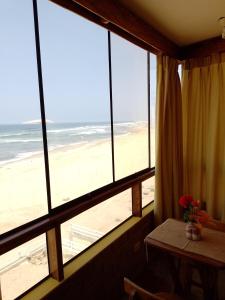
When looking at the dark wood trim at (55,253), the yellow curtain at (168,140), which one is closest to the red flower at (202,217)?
the yellow curtain at (168,140)

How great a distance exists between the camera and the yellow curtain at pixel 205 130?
267 centimetres

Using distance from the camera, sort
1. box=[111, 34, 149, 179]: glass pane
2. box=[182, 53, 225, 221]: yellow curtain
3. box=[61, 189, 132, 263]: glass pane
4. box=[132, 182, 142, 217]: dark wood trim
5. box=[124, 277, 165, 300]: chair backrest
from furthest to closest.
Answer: box=[182, 53, 225, 221]: yellow curtain → box=[132, 182, 142, 217]: dark wood trim → box=[111, 34, 149, 179]: glass pane → box=[61, 189, 132, 263]: glass pane → box=[124, 277, 165, 300]: chair backrest

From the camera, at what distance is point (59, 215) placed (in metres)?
1.48

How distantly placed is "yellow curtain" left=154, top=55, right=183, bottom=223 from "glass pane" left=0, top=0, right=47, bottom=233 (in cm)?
145

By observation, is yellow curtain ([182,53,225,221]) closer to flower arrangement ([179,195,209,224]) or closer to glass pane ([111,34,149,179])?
glass pane ([111,34,149,179])

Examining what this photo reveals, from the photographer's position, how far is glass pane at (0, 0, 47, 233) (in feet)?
4.19

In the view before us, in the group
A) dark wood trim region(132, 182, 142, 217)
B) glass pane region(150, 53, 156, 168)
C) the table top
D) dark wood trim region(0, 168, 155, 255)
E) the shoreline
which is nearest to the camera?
dark wood trim region(0, 168, 155, 255)

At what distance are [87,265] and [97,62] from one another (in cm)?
173

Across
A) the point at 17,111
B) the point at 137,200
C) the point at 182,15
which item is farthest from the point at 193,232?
the point at 182,15

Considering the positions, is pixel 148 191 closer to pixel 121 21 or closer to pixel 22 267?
pixel 22 267

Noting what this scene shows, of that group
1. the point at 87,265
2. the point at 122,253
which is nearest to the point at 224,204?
the point at 122,253

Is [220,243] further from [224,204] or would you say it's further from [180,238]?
[224,204]

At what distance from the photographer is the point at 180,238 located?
1.70 meters

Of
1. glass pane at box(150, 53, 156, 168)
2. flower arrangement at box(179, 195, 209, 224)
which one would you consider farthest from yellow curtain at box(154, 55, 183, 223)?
flower arrangement at box(179, 195, 209, 224)
